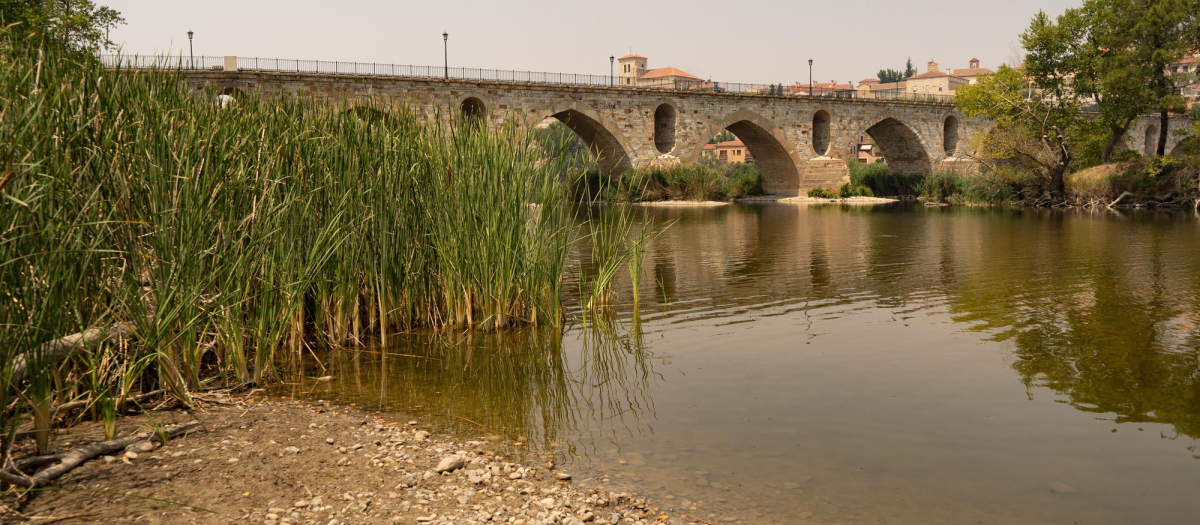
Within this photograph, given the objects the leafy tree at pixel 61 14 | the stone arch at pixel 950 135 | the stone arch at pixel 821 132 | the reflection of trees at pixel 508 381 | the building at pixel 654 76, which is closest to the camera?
the reflection of trees at pixel 508 381

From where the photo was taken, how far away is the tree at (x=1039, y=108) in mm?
26844

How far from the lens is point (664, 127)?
1358 inches

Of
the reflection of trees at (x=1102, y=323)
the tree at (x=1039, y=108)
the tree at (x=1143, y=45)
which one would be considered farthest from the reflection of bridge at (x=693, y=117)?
the reflection of trees at (x=1102, y=323)

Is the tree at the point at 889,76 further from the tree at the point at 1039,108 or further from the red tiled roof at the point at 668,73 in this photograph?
the tree at the point at 1039,108

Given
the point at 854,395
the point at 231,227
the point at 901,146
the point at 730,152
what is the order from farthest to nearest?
1. the point at 730,152
2. the point at 901,146
3. the point at 854,395
4. the point at 231,227

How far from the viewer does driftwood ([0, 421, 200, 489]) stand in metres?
2.93

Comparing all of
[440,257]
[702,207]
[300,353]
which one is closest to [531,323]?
[440,257]

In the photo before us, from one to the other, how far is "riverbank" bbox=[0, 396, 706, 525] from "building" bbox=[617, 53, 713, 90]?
170 feet

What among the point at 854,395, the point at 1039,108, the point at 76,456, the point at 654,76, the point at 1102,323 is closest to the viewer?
the point at 76,456

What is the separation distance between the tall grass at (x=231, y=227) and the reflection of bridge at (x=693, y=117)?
19015 mm

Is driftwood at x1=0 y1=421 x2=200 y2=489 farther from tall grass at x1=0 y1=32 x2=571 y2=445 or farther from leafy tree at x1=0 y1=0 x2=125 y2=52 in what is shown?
leafy tree at x1=0 y1=0 x2=125 y2=52

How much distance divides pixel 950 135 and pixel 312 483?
147 feet

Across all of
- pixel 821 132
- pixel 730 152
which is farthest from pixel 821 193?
pixel 730 152

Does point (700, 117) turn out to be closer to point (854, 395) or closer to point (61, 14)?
point (61, 14)
